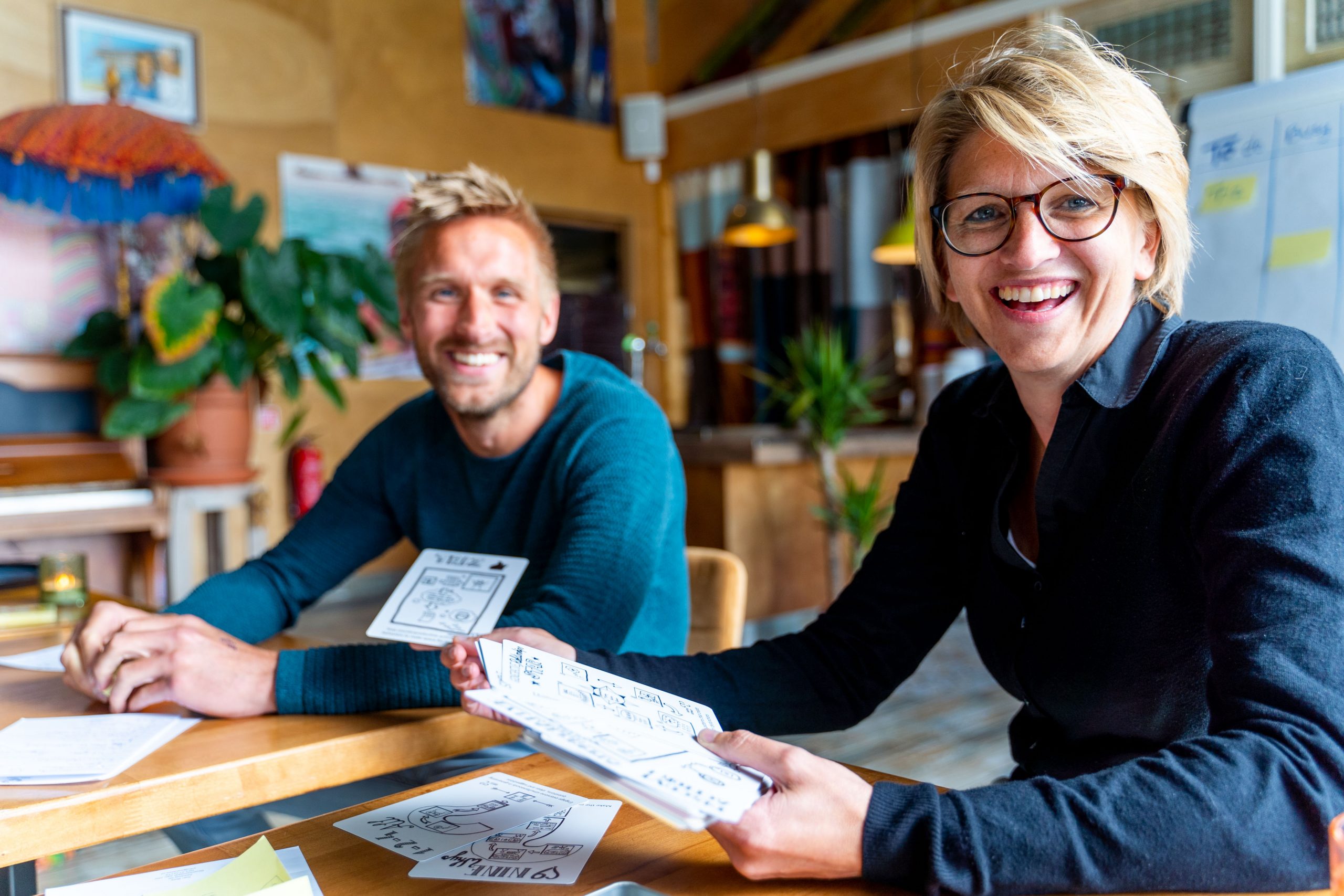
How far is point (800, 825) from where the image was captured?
0.64 meters

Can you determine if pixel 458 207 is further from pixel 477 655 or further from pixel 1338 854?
pixel 1338 854

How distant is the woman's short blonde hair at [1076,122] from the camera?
907 mm

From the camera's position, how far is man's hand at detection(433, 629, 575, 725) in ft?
2.33

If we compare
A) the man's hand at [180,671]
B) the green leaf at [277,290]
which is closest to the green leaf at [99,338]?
the green leaf at [277,290]

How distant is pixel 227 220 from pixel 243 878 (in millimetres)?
3270

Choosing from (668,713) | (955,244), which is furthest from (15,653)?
(955,244)

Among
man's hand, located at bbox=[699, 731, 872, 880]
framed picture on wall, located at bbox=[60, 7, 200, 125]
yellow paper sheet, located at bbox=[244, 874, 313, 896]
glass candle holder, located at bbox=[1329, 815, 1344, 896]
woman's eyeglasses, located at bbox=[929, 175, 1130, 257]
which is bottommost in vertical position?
yellow paper sheet, located at bbox=[244, 874, 313, 896]

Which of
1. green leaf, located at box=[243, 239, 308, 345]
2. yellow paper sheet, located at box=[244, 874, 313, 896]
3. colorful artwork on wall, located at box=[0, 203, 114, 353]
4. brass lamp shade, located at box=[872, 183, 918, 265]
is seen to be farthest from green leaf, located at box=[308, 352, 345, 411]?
yellow paper sheet, located at box=[244, 874, 313, 896]

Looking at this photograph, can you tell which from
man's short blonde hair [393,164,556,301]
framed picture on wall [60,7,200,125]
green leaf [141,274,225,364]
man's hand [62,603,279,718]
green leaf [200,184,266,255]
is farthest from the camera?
framed picture on wall [60,7,200,125]

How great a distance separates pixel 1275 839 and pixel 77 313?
4.83 meters

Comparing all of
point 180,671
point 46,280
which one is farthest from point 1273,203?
point 46,280

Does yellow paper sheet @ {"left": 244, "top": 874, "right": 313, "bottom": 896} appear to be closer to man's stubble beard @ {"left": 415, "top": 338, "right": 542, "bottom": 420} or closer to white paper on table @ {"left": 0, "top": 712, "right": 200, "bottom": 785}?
white paper on table @ {"left": 0, "top": 712, "right": 200, "bottom": 785}

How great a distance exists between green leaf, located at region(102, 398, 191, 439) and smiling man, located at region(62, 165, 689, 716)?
6.79 ft

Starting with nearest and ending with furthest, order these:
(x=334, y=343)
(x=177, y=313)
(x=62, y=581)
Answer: (x=62, y=581), (x=177, y=313), (x=334, y=343)
